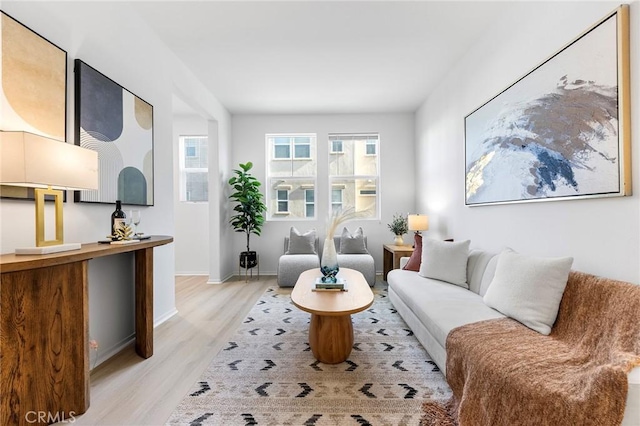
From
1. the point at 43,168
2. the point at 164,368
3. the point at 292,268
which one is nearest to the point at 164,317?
the point at 164,368

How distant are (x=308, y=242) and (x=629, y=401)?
396 centimetres

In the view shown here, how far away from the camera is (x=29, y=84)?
5.14 feet

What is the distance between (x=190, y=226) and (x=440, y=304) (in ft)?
14.7

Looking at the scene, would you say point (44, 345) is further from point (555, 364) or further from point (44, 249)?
point (555, 364)

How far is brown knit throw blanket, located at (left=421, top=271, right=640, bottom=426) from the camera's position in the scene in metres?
1.05

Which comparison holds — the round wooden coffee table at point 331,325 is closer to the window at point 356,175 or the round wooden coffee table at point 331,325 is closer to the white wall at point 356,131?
the white wall at point 356,131

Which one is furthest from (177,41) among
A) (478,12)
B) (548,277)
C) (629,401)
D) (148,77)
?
(629,401)

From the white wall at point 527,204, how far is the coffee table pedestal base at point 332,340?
152cm

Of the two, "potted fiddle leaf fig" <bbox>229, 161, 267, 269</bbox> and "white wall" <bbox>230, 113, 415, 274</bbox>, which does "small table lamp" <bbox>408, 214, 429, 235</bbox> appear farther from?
"potted fiddle leaf fig" <bbox>229, 161, 267, 269</bbox>

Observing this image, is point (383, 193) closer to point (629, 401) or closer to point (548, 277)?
point (548, 277)

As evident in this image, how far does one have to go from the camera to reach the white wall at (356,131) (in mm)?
5133

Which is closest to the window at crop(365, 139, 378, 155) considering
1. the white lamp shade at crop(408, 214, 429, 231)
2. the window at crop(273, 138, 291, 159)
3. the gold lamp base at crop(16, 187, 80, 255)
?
the window at crop(273, 138, 291, 159)

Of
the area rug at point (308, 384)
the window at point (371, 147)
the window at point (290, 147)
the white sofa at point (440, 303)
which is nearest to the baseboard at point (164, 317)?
the area rug at point (308, 384)

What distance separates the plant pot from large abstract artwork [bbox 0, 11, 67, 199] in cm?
316
